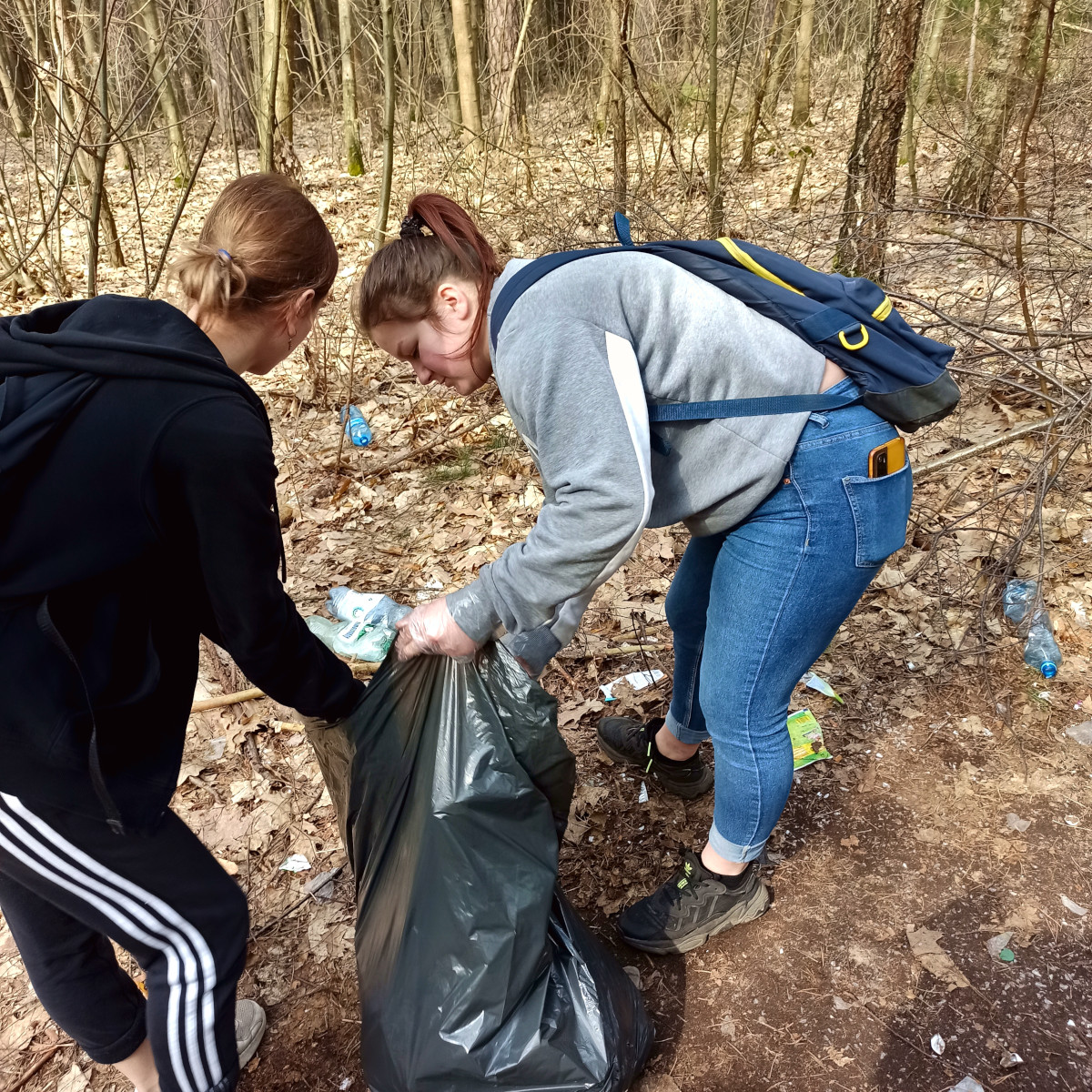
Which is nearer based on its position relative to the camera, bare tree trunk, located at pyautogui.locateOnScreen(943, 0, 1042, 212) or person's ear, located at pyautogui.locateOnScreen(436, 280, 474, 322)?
person's ear, located at pyautogui.locateOnScreen(436, 280, 474, 322)

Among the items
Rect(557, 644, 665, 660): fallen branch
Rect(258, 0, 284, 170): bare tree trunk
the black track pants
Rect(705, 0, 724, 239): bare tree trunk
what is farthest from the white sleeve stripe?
Rect(705, 0, 724, 239): bare tree trunk

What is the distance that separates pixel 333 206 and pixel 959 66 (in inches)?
232

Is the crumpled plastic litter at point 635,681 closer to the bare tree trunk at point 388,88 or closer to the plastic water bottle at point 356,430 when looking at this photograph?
the plastic water bottle at point 356,430

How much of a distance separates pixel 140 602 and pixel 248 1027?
1345mm

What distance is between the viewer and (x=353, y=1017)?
2072mm

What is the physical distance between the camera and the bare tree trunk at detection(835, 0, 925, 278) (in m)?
4.03

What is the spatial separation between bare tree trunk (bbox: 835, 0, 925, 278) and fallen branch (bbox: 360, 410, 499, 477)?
83.7 inches

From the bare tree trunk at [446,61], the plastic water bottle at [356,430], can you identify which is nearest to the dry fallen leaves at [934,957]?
the plastic water bottle at [356,430]

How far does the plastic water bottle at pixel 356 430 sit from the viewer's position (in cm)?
467

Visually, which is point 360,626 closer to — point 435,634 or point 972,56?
point 435,634

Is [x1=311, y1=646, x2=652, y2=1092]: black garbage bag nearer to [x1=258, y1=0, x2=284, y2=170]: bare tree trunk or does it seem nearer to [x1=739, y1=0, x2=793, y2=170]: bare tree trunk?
[x1=258, y1=0, x2=284, y2=170]: bare tree trunk

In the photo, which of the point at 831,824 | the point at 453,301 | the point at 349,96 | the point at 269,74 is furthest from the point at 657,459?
the point at 349,96

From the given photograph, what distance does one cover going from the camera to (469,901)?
1.63 meters

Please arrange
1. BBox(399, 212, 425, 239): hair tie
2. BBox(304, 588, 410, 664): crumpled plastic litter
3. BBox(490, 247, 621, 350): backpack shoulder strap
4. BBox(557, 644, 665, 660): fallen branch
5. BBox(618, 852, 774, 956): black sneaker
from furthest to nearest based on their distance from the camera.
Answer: BBox(557, 644, 665, 660): fallen branch
BBox(618, 852, 774, 956): black sneaker
BBox(304, 588, 410, 664): crumpled plastic litter
BBox(399, 212, 425, 239): hair tie
BBox(490, 247, 621, 350): backpack shoulder strap
